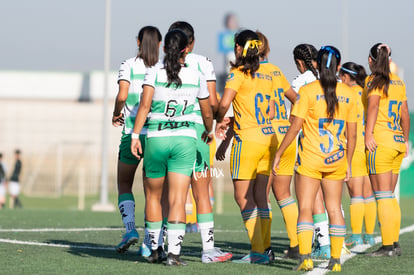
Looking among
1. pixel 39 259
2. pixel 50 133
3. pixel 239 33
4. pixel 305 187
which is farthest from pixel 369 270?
pixel 50 133

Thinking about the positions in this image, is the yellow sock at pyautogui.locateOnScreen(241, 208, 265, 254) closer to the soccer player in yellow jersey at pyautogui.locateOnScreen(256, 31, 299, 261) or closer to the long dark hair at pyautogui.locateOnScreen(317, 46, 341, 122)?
the soccer player in yellow jersey at pyautogui.locateOnScreen(256, 31, 299, 261)

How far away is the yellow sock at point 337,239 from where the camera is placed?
8.16 m

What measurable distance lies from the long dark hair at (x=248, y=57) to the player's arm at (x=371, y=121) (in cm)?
170

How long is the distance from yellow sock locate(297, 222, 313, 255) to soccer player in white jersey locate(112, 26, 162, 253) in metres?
1.95

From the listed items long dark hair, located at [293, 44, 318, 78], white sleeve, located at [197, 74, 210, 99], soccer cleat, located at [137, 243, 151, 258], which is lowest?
soccer cleat, located at [137, 243, 151, 258]

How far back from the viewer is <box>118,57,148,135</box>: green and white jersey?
926 cm

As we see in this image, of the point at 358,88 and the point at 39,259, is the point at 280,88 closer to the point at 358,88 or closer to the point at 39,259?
the point at 358,88

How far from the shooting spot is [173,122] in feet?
27.5

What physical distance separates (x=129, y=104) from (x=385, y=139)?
3013 mm

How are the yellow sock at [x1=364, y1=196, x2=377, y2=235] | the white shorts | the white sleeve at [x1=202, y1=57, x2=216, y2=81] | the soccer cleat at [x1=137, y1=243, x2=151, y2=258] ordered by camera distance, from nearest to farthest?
the white sleeve at [x1=202, y1=57, x2=216, y2=81] → the soccer cleat at [x1=137, y1=243, x2=151, y2=258] → the yellow sock at [x1=364, y1=196, x2=377, y2=235] → the white shorts

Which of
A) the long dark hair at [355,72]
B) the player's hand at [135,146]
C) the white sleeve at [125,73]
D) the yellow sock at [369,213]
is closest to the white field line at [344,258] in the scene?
the yellow sock at [369,213]

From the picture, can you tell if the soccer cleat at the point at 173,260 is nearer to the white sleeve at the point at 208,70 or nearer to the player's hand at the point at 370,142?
the white sleeve at the point at 208,70

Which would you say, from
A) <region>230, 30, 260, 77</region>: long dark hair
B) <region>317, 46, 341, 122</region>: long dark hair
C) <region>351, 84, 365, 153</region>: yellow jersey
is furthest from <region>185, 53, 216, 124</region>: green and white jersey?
<region>351, 84, 365, 153</region>: yellow jersey

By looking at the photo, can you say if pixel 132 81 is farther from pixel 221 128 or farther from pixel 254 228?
pixel 254 228
